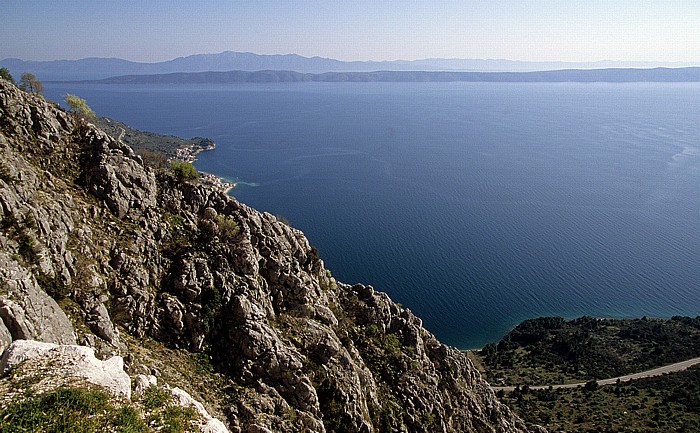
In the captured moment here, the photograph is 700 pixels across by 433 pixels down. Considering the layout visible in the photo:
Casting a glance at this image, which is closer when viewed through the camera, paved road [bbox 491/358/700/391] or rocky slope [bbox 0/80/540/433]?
rocky slope [bbox 0/80/540/433]

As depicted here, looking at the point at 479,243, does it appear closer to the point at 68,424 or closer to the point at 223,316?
the point at 223,316

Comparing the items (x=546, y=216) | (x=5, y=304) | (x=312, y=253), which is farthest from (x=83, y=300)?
(x=546, y=216)

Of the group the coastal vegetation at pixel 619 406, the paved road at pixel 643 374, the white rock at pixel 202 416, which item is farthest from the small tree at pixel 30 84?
the paved road at pixel 643 374

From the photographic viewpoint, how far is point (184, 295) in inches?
888

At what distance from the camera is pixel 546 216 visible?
416 ft

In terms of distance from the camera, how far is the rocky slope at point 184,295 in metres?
18.0

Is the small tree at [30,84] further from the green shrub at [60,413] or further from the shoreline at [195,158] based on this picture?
the shoreline at [195,158]

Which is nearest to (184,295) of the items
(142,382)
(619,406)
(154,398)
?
(142,382)

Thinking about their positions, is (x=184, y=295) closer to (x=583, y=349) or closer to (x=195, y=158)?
(x=583, y=349)

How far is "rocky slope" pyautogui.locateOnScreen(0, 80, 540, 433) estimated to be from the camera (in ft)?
59.0

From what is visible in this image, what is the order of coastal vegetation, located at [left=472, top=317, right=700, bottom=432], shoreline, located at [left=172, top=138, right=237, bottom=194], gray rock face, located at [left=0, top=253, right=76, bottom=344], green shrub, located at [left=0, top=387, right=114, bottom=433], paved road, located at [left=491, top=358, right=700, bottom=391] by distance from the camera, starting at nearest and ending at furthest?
green shrub, located at [left=0, top=387, right=114, bottom=433]
gray rock face, located at [left=0, top=253, right=76, bottom=344]
coastal vegetation, located at [left=472, top=317, right=700, bottom=432]
paved road, located at [left=491, top=358, right=700, bottom=391]
shoreline, located at [left=172, top=138, right=237, bottom=194]

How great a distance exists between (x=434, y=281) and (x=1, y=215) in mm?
78852

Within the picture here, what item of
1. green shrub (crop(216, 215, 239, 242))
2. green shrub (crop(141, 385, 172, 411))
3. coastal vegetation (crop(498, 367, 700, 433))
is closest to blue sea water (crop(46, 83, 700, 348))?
coastal vegetation (crop(498, 367, 700, 433))

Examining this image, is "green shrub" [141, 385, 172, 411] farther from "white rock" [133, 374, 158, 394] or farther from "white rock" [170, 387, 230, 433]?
"white rock" [170, 387, 230, 433]
